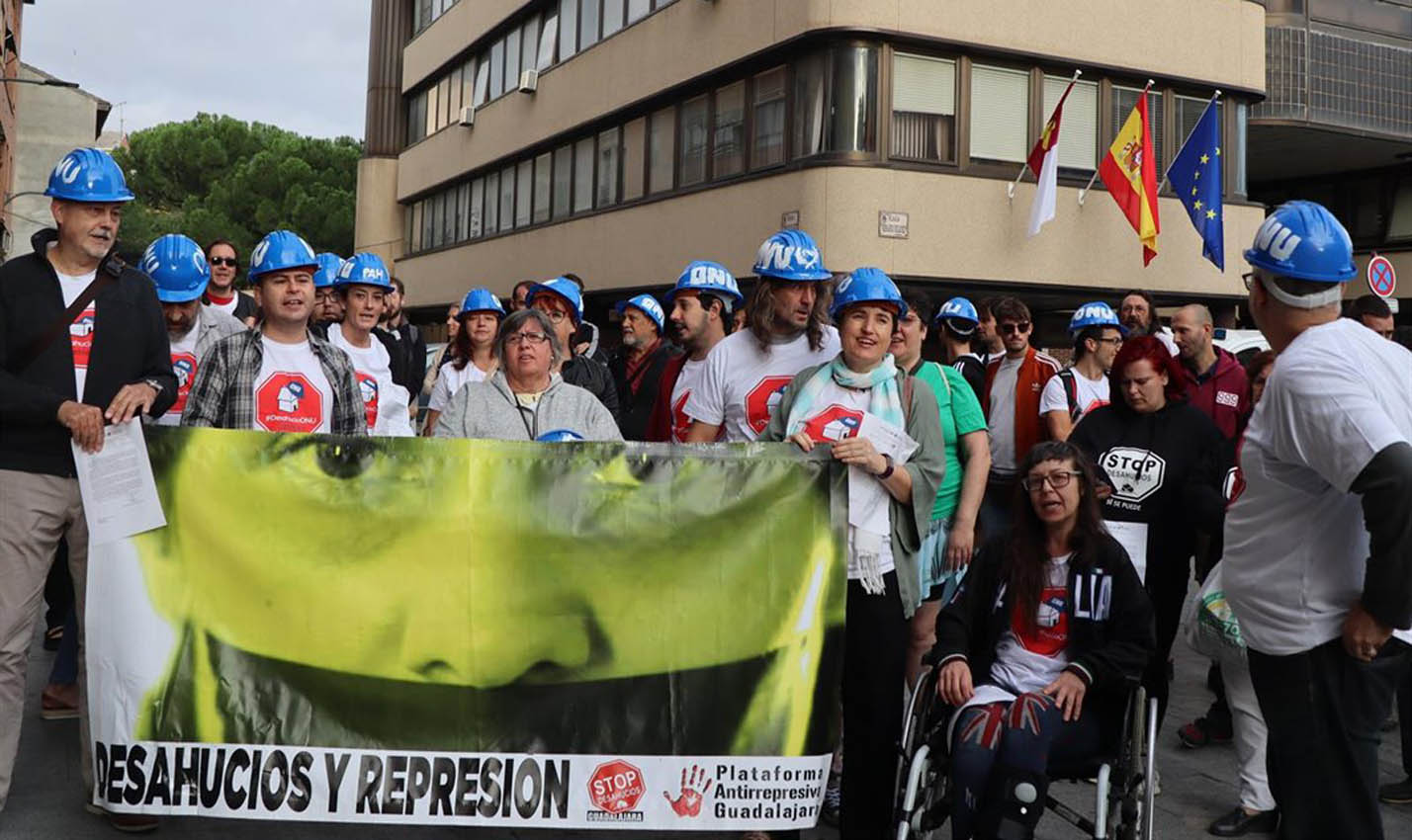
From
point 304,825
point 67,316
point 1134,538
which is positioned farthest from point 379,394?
point 1134,538

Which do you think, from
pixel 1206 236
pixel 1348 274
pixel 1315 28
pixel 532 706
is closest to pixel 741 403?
pixel 532 706

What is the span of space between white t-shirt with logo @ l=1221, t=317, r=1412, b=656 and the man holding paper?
3600 mm

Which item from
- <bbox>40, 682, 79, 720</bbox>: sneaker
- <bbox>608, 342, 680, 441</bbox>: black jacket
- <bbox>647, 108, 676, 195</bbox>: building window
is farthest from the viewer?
<bbox>647, 108, 676, 195</bbox>: building window

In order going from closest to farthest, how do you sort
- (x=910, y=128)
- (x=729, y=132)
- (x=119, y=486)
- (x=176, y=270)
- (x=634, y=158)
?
(x=119, y=486)
(x=176, y=270)
(x=910, y=128)
(x=729, y=132)
(x=634, y=158)

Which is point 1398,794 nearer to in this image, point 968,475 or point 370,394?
point 968,475

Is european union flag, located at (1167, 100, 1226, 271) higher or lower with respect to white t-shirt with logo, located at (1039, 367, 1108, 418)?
higher

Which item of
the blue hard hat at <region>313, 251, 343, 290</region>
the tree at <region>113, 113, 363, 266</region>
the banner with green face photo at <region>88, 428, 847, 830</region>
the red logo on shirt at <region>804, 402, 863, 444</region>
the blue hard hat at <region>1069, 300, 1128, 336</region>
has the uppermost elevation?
the tree at <region>113, 113, 363, 266</region>

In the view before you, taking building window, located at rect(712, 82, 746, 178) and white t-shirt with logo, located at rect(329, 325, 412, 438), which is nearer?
white t-shirt with logo, located at rect(329, 325, 412, 438)

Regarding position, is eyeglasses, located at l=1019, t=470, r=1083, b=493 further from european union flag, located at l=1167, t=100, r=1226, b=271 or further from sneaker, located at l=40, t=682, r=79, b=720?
european union flag, located at l=1167, t=100, r=1226, b=271

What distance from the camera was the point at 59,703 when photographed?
241 inches

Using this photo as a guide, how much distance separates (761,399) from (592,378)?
7.80 ft

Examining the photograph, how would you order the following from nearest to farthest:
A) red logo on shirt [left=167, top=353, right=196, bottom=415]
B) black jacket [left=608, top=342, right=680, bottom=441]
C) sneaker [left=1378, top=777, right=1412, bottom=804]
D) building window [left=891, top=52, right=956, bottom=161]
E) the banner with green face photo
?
the banner with green face photo < sneaker [left=1378, top=777, right=1412, bottom=804] < red logo on shirt [left=167, top=353, right=196, bottom=415] < black jacket [left=608, top=342, right=680, bottom=441] < building window [left=891, top=52, right=956, bottom=161]

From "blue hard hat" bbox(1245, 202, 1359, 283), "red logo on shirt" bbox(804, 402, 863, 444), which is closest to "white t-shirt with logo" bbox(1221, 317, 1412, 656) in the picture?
"blue hard hat" bbox(1245, 202, 1359, 283)

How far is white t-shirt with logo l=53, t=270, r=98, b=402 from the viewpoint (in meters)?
4.63
